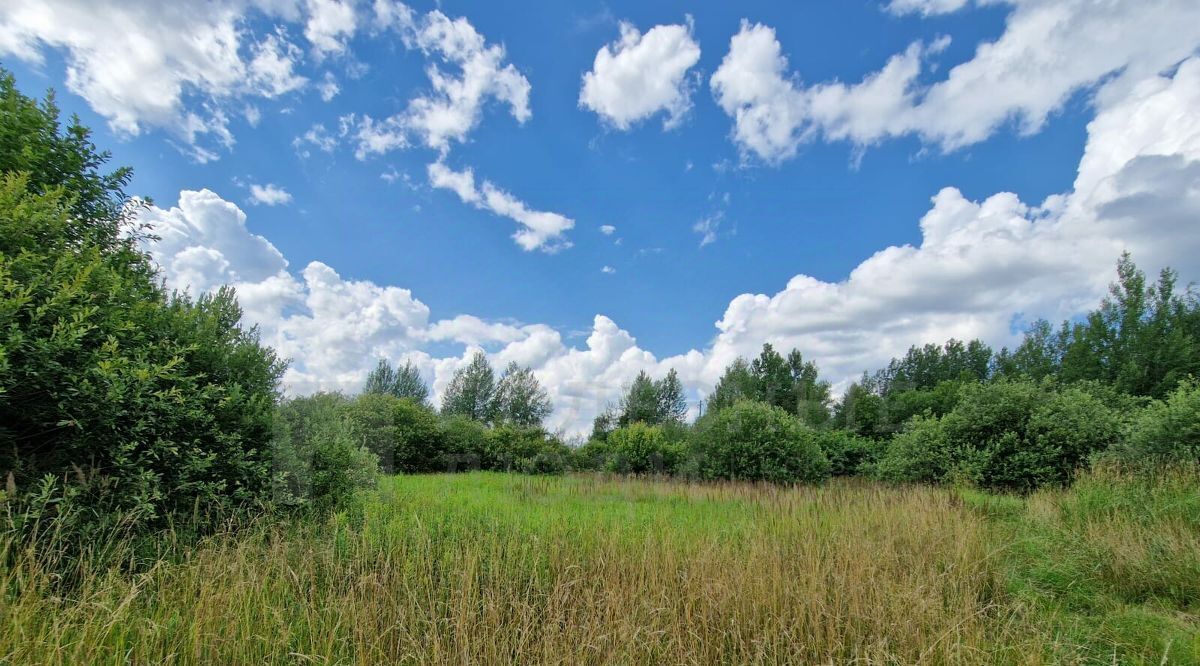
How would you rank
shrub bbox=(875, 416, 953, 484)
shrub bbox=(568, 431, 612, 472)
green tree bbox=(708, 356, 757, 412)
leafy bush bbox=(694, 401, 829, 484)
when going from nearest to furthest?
shrub bbox=(875, 416, 953, 484), leafy bush bbox=(694, 401, 829, 484), shrub bbox=(568, 431, 612, 472), green tree bbox=(708, 356, 757, 412)

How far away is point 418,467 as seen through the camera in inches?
645

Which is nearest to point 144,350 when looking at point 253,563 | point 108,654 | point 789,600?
point 253,563

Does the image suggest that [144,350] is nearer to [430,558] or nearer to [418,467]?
[430,558]

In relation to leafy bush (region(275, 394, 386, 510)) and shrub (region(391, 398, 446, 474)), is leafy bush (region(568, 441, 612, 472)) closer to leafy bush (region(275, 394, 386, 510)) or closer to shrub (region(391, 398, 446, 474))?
shrub (region(391, 398, 446, 474))

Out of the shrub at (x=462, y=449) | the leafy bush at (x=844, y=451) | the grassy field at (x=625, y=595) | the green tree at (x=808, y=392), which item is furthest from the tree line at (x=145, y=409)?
the green tree at (x=808, y=392)

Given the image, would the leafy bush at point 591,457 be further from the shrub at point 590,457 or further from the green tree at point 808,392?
the green tree at point 808,392

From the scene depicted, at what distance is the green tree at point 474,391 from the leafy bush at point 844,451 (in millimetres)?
22778

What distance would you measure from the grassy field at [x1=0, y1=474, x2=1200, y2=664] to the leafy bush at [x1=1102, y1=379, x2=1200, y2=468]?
2385mm

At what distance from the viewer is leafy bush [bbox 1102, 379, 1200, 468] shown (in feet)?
23.8

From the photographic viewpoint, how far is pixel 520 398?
31.8 m

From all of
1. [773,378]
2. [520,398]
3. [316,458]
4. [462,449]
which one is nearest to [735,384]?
[773,378]

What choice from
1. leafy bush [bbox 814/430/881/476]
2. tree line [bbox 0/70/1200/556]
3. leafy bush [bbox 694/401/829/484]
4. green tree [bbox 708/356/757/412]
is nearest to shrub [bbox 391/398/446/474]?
leafy bush [bbox 694/401/829/484]

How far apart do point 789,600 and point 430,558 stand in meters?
2.88

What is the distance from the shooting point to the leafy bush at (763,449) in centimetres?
1145
